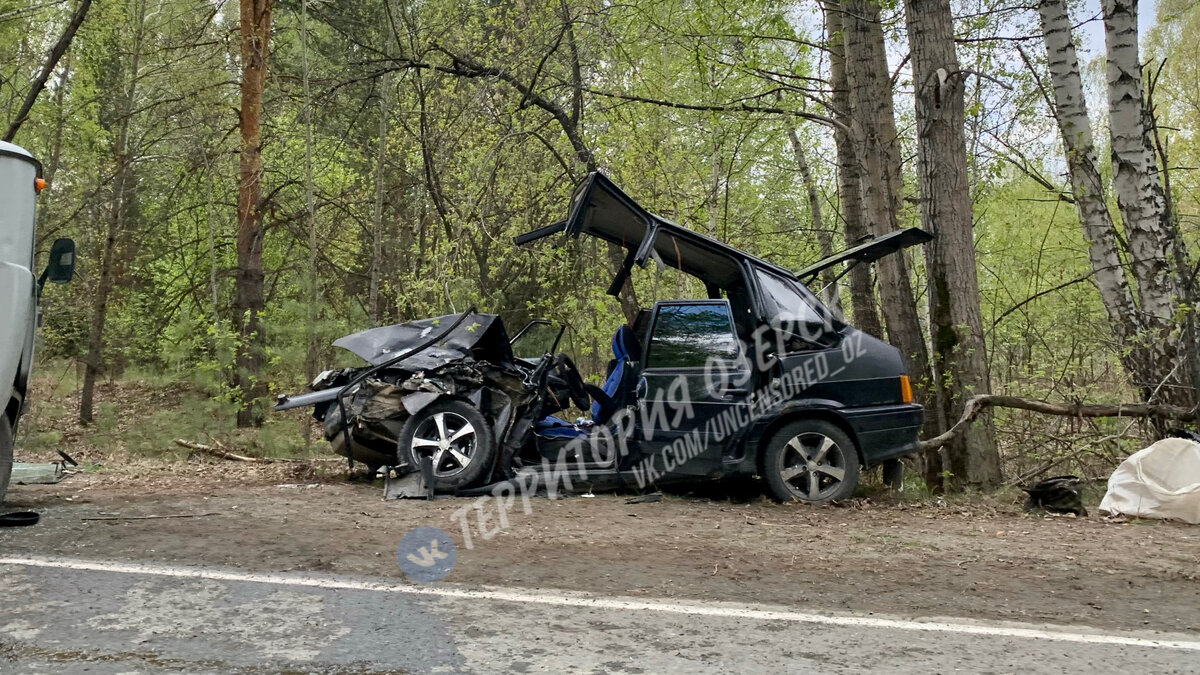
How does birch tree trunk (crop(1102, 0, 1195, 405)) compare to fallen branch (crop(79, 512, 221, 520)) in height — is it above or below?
above

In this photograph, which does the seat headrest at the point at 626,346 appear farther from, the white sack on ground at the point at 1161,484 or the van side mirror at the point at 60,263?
the van side mirror at the point at 60,263

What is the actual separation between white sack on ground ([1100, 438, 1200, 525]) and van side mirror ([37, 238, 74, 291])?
8.46 m

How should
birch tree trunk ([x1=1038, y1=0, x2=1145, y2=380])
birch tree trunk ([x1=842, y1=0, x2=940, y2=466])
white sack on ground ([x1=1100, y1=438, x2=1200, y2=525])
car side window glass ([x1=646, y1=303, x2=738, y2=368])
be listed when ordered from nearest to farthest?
white sack on ground ([x1=1100, y1=438, x2=1200, y2=525])
car side window glass ([x1=646, y1=303, x2=738, y2=368])
birch tree trunk ([x1=1038, y1=0, x2=1145, y2=380])
birch tree trunk ([x1=842, y1=0, x2=940, y2=466])

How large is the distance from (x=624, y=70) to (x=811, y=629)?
11.5 metres

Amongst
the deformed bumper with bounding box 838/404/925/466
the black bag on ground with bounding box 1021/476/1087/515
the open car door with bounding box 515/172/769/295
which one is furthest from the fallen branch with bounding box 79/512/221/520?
the black bag on ground with bounding box 1021/476/1087/515

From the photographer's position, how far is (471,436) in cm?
781

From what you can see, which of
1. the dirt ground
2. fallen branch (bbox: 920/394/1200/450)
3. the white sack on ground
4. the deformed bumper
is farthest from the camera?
fallen branch (bbox: 920/394/1200/450)

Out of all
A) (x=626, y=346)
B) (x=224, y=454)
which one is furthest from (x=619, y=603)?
(x=224, y=454)

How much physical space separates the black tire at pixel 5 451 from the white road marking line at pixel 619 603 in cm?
154

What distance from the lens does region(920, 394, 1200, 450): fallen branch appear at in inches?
335

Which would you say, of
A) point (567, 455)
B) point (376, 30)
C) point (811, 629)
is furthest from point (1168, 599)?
point (376, 30)

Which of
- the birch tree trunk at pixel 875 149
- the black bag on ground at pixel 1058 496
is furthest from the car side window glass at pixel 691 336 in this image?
the birch tree trunk at pixel 875 149

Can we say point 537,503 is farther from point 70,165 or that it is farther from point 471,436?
point 70,165

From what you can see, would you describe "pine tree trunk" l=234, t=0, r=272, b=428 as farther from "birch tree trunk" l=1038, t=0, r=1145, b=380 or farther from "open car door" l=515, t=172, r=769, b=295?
"birch tree trunk" l=1038, t=0, r=1145, b=380
